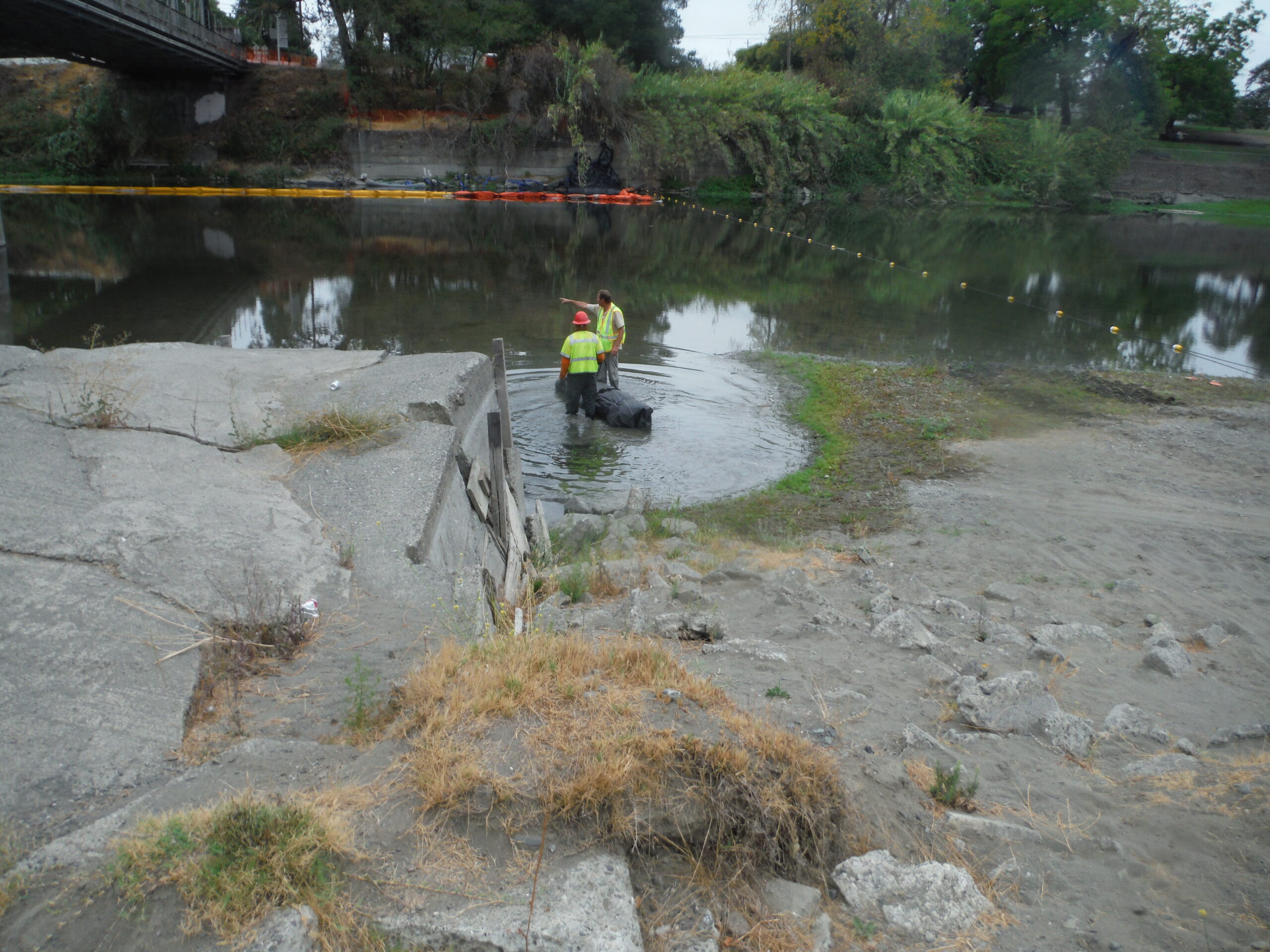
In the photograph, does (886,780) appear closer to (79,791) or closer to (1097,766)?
(1097,766)

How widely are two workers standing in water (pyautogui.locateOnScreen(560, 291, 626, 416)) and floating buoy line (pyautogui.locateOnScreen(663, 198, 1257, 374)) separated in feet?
40.7

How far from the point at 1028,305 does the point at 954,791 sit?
21542mm

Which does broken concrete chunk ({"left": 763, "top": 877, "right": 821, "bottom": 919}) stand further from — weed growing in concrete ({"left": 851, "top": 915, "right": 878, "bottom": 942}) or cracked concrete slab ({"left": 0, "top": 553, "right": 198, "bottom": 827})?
cracked concrete slab ({"left": 0, "top": 553, "right": 198, "bottom": 827})

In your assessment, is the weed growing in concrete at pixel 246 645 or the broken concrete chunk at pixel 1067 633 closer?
the weed growing in concrete at pixel 246 645

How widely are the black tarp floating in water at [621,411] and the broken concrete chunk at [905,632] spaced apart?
6583 millimetres

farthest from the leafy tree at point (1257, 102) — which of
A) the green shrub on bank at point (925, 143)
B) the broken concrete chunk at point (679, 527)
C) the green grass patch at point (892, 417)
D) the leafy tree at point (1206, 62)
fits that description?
the broken concrete chunk at point (679, 527)

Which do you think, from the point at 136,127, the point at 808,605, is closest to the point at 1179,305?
the point at 808,605

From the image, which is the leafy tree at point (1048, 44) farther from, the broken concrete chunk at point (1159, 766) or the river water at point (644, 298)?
the broken concrete chunk at point (1159, 766)

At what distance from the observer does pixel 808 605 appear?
6938 millimetres

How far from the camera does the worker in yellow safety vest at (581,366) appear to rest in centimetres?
1212

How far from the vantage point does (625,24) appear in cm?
5094

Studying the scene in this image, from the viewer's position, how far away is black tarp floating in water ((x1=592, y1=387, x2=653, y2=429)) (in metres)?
12.6

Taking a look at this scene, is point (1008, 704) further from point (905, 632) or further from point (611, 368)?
point (611, 368)

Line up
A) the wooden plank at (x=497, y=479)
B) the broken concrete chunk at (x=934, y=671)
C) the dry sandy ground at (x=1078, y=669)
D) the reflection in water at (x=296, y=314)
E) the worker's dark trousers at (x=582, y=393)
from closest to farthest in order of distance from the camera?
the dry sandy ground at (x=1078, y=669)
the broken concrete chunk at (x=934, y=671)
the wooden plank at (x=497, y=479)
the worker's dark trousers at (x=582, y=393)
the reflection in water at (x=296, y=314)
